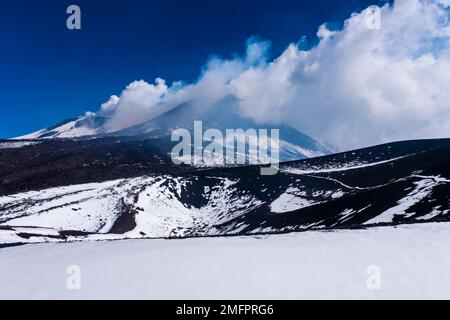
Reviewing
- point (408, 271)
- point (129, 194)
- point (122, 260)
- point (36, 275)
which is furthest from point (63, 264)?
point (129, 194)

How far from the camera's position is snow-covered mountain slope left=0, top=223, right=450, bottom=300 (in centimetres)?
1031

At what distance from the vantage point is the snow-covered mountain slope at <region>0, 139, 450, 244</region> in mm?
51719

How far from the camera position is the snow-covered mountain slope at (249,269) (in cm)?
1031

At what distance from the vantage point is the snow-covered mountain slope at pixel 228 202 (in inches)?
2036

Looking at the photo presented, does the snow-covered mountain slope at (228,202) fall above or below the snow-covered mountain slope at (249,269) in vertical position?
above

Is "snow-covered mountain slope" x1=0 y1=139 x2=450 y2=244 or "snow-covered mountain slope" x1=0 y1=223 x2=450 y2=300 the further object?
"snow-covered mountain slope" x1=0 y1=139 x2=450 y2=244

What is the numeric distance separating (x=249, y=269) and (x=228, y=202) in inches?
3429

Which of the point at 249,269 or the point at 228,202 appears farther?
the point at 228,202

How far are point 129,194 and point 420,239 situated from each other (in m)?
97.3

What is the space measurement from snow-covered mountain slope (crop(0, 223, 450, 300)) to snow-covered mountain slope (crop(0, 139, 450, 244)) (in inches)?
1125

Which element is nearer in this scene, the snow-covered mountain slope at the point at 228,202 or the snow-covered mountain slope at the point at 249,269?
the snow-covered mountain slope at the point at 249,269

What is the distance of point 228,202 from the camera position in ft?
323

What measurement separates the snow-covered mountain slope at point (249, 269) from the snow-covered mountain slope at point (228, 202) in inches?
1125

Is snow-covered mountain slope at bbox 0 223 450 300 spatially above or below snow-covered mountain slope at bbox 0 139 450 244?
below
